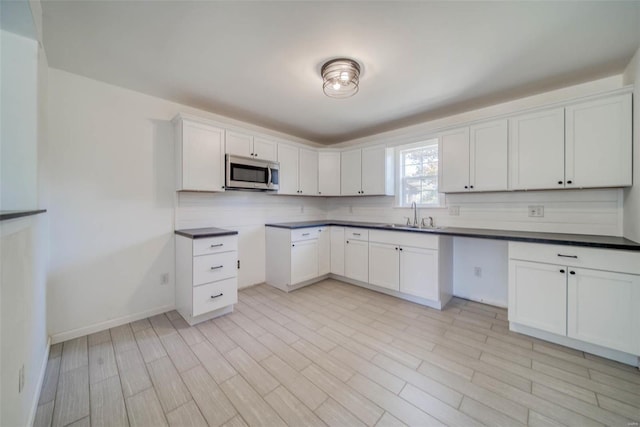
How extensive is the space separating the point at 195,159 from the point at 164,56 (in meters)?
1.03

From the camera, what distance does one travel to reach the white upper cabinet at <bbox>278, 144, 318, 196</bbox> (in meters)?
3.63

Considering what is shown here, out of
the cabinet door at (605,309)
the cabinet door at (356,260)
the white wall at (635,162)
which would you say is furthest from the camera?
the cabinet door at (356,260)

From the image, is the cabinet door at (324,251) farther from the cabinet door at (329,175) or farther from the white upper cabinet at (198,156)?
the white upper cabinet at (198,156)

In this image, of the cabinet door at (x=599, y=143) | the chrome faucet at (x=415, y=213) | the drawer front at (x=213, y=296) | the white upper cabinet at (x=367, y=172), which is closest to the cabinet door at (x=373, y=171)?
the white upper cabinet at (x=367, y=172)

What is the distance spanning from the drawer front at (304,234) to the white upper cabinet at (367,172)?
2.97 ft

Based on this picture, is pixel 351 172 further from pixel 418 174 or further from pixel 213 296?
pixel 213 296

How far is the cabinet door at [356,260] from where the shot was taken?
3.39 m

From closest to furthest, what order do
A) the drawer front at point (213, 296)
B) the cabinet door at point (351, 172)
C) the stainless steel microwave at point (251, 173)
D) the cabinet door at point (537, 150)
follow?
the cabinet door at point (537, 150)
the drawer front at point (213, 296)
the stainless steel microwave at point (251, 173)
the cabinet door at point (351, 172)

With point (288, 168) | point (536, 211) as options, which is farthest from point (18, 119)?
point (536, 211)

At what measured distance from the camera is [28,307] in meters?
1.44

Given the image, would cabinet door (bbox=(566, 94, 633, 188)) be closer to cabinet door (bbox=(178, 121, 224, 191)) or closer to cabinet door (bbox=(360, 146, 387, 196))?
cabinet door (bbox=(360, 146, 387, 196))

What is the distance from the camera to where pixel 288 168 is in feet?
12.1

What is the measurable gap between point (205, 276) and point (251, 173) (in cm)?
140

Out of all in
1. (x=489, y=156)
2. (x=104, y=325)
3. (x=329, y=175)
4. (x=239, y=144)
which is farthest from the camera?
(x=329, y=175)
